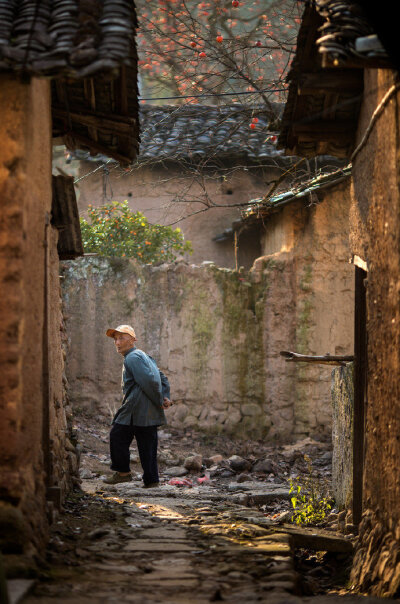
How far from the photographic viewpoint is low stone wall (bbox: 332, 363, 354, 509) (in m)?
7.04

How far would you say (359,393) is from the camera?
21.7ft

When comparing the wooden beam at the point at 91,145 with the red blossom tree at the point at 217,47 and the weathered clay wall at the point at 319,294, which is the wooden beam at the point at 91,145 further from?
the weathered clay wall at the point at 319,294

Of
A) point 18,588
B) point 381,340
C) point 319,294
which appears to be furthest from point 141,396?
point 18,588

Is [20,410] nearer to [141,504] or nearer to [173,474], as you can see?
[141,504]

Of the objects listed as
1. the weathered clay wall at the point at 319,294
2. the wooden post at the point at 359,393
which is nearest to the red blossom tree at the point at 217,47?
the weathered clay wall at the point at 319,294

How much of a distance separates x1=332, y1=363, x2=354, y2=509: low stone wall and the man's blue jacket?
185 cm

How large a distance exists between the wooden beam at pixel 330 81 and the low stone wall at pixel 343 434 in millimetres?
2383

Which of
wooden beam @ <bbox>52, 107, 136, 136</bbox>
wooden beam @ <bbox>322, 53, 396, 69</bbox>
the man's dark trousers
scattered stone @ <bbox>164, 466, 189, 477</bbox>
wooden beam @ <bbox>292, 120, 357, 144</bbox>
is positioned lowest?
scattered stone @ <bbox>164, 466, 189, 477</bbox>

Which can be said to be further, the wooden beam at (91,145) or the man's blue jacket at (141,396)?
the man's blue jacket at (141,396)

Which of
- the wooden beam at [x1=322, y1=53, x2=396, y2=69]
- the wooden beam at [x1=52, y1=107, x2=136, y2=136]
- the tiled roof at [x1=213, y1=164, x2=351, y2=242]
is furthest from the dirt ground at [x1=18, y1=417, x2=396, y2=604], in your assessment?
the tiled roof at [x1=213, y1=164, x2=351, y2=242]

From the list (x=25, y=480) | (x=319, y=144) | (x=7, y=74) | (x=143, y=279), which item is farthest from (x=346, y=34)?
(x=143, y=279)

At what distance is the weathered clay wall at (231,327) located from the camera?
464 inches

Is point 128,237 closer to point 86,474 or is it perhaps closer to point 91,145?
point 86,474

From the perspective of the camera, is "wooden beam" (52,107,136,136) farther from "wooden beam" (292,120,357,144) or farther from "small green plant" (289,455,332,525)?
"small green plant" (289,455,332,525)
